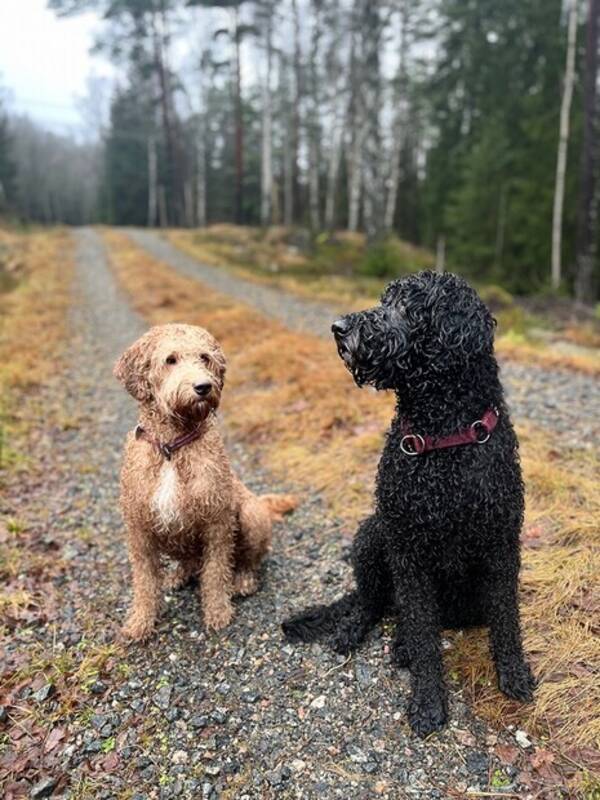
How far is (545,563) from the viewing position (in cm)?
374

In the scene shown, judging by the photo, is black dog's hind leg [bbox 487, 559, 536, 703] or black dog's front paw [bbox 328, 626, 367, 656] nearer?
black dog's hind leg [bbox 487, 559, 536, 703]

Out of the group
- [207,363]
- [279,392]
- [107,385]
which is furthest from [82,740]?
[107,385]

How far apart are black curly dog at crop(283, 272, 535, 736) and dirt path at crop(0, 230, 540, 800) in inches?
8.7

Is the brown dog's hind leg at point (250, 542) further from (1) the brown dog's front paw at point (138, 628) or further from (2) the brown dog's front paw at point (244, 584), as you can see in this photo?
(1) the brown dog's front paw at point (138, 628)

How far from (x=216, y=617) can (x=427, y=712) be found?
4.51 feet

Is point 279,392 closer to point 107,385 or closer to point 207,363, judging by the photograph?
point 107,385

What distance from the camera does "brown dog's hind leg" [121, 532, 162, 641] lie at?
3.56 m

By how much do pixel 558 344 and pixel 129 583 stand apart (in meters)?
8.31

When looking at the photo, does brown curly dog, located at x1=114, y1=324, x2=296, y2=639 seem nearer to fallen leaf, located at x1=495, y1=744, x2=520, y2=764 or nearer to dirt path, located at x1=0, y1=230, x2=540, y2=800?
dirt path, located at x1=0, y1=230, x2=540, y2=800

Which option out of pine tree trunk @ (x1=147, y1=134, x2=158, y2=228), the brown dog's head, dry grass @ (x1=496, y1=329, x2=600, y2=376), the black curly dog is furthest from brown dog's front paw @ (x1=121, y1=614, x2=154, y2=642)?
pine tree trunk @ (x1=147, y1=134, x2=158, y2=228)

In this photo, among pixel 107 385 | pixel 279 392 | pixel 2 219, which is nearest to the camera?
pixel 279 392

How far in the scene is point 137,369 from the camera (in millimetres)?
3271

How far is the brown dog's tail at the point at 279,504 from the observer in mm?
4836

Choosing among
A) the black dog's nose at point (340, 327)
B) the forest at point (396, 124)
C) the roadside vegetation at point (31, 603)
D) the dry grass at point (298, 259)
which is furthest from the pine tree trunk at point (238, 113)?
the black dog's nose at point (340, 327)
